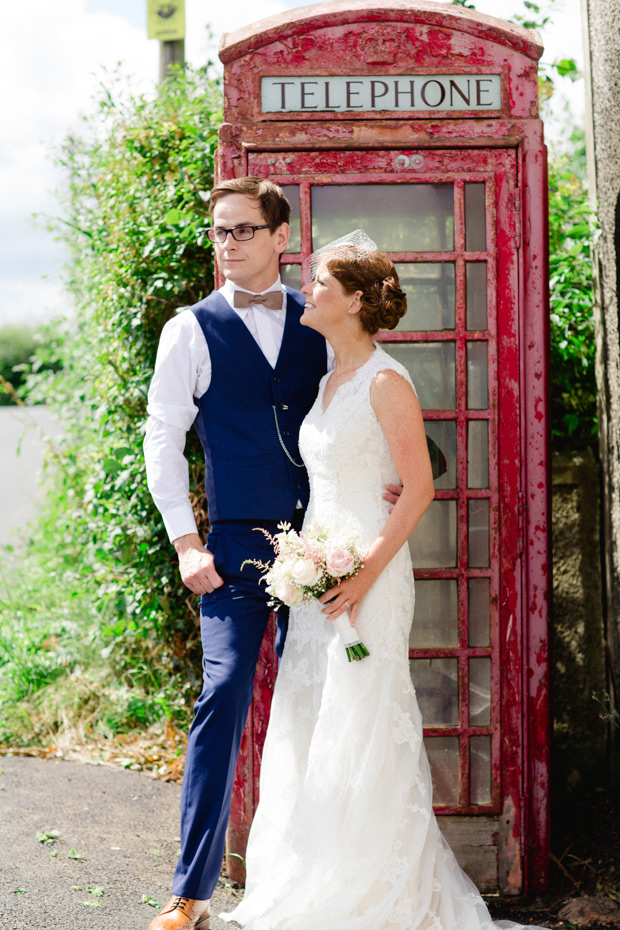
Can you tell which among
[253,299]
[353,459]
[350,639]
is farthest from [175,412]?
[350,639]

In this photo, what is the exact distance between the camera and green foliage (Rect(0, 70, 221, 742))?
4.22 metres

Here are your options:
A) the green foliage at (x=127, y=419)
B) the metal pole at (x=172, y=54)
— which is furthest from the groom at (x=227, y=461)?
the metal pole at (x=172, y=54)

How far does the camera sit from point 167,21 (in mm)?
5434

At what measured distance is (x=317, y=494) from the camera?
2.85 meters

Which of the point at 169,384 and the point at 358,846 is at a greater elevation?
the point at 169,384

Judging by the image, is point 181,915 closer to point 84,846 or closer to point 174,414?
point 84,846

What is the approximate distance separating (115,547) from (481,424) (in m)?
2.15

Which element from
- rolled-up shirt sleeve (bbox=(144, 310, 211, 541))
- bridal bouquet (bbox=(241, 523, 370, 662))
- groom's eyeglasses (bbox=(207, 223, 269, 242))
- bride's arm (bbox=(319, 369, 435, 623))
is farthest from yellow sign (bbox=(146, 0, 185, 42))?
bridal bouquet (bbox=(241, 523, 370, 662))

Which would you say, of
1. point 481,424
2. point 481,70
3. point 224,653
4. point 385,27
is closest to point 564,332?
point 481,424

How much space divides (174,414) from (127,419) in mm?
1675

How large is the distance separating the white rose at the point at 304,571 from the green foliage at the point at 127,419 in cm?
163

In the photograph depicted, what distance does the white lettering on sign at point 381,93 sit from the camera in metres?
3.23

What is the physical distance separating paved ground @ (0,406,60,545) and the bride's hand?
3.53 meters

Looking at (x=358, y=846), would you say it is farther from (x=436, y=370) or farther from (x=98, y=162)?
(x=98, y=162)
